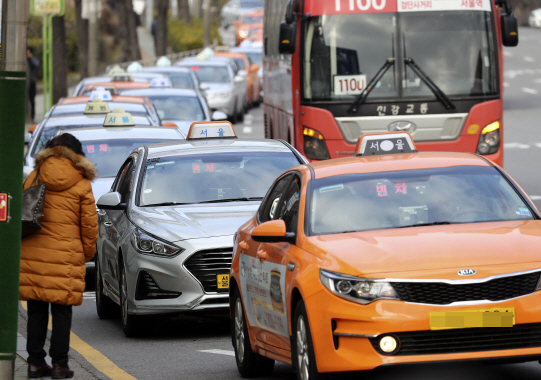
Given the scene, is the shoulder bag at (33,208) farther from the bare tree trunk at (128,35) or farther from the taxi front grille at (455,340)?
the bare tree trunk at (128,35)

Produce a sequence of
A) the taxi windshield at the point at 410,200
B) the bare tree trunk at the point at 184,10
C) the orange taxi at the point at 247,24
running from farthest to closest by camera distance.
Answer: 1. the bare tree trunk at the point at 184,10
2. the orange taxi at the point at 247,24
3. the taxi windshield at the point at 410,200

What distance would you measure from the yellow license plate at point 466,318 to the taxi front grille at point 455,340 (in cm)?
4

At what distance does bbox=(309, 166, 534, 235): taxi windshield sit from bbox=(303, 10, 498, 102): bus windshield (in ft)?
27.5

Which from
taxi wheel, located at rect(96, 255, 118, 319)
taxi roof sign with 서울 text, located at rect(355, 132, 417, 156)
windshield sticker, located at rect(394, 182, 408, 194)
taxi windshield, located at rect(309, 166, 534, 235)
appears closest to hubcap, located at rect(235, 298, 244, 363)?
taxi windshield, located at rect(309, 166, 534, 235)

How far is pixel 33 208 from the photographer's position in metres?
7.72

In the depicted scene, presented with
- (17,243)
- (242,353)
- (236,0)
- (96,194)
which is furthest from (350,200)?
(236,0)

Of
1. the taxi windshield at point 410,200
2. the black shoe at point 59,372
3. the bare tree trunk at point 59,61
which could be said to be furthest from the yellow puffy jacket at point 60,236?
the bare tree trunk at point 59,61

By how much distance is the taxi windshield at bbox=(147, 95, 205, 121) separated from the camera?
21719 mm

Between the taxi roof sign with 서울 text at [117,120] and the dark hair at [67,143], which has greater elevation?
the dark hair at [67,143]

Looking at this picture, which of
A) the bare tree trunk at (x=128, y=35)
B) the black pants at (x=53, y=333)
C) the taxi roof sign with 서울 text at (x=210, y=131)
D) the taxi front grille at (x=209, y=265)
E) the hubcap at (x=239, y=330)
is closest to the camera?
the black pants at (x=53, y=333)

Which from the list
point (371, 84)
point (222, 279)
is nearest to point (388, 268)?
point (222, 279)

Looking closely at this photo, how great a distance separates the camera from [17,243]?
6535 mm

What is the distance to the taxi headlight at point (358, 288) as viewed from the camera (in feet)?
20.5

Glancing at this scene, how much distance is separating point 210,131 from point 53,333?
181 inches
